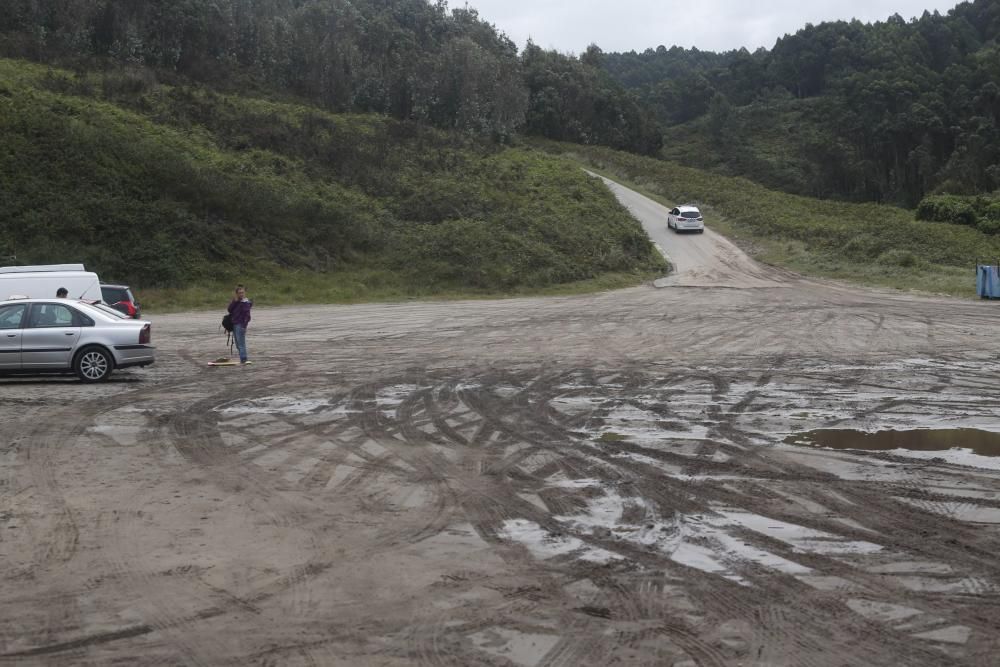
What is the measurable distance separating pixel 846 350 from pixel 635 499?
1264cm

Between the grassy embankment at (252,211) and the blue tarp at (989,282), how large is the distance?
1421cm

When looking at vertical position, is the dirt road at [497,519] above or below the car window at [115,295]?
below

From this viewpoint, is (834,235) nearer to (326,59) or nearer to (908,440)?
(908,440)

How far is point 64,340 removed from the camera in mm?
15828

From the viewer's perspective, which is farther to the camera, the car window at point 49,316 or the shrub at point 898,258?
the shrub at point 898,258

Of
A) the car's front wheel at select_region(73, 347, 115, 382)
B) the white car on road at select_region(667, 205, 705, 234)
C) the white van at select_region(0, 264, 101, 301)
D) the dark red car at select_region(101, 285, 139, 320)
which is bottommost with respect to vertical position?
the car's front wheel at select_region(73, 347, 115, 382)

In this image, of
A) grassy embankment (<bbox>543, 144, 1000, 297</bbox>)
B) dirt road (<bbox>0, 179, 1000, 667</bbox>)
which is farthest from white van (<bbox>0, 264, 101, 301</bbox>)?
grassy embankment (<bbox>543, 144, 1000, 297</bbox>)

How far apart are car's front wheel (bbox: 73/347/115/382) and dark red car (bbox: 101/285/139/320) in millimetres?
5401

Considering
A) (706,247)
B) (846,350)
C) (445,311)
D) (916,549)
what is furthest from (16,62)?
(916,549)

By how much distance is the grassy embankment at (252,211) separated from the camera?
36312 millimetres

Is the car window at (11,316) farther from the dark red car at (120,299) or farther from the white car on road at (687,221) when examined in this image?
the white car on road at (687,221)

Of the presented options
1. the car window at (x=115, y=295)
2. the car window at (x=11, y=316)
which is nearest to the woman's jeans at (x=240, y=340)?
the car window at (x=11, y=316)

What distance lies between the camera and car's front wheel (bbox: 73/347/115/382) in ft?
52.3

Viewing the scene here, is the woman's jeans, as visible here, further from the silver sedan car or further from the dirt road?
the silver sedan car
